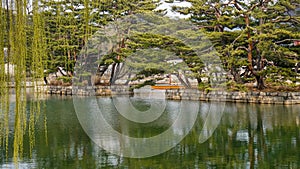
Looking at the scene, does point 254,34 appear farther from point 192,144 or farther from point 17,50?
point 17,50

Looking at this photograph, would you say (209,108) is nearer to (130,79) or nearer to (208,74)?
(208,74)

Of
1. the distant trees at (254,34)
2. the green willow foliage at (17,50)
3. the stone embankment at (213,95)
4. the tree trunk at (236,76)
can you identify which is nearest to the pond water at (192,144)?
the stone embankment at (213,95)

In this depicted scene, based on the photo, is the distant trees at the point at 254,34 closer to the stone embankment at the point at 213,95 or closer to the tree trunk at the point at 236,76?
the tree trunk at the point at 236,76

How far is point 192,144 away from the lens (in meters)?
4.40

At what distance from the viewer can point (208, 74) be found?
8.67m

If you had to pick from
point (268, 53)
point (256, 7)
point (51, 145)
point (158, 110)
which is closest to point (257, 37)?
point (268, 53)

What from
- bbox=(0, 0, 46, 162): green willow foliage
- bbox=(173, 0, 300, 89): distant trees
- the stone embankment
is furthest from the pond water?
bbox=(173, 0, 300, 89): distant trees

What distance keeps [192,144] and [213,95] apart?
447 cm

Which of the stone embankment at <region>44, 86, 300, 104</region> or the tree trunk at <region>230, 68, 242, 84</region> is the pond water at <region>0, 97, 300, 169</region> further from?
the tree trunk at <region>230, 68, 242, 84</region>

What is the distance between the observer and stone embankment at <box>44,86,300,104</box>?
7.86 metres

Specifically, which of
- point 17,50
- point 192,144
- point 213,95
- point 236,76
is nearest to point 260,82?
point 236,76

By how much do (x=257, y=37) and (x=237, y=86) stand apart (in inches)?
44.7

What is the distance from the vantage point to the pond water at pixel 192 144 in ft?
11.6

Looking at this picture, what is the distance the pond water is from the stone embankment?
3.36 ft
